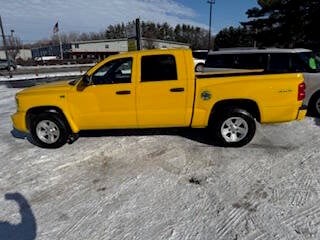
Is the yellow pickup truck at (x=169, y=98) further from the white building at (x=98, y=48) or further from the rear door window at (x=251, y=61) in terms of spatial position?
the white building at (x=98, y=48)

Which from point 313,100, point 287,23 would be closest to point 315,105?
point 313,100

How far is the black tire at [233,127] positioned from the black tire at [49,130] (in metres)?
2.96

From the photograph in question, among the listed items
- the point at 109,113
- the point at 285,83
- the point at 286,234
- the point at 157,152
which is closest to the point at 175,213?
the point at 286,234

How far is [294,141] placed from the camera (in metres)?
6.36

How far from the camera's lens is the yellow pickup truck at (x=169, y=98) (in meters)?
5.78

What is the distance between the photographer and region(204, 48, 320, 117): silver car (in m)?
7.76

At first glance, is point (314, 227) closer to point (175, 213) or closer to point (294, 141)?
point (175, 213)

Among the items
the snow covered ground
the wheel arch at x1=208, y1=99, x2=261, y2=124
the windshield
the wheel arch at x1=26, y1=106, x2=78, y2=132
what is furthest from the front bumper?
the windshield

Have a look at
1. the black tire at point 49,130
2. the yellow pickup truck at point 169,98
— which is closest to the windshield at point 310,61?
the yellow pickup truck at point 169,98

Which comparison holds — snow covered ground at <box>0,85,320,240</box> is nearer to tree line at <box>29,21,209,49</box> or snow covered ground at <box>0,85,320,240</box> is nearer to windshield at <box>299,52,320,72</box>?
windshield at <box>299,52,320,72</box>

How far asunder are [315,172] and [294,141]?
1.57 meters

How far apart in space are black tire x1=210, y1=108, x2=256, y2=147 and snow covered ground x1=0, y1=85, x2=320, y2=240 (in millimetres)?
198

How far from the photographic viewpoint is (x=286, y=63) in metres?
8.12

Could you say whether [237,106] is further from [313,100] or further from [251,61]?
[251,61]
